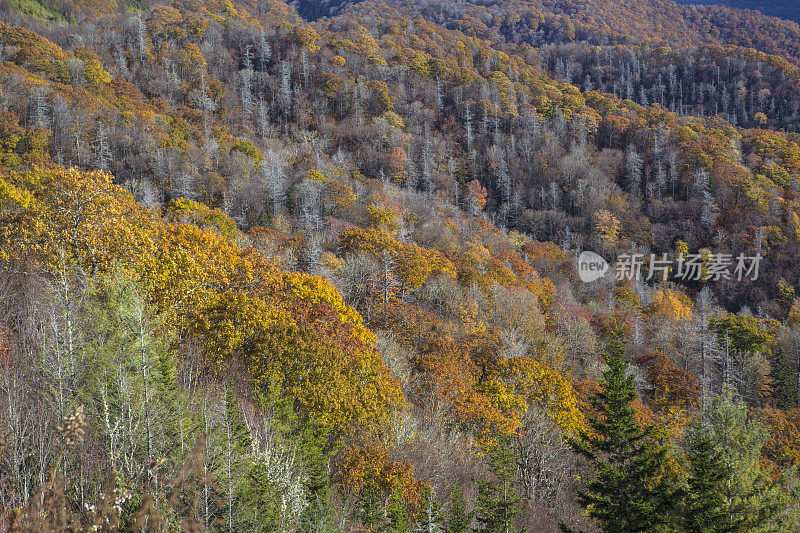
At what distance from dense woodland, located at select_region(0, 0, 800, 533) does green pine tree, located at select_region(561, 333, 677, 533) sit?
0.08m

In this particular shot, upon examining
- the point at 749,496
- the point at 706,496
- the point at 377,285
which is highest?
the point at 706,496

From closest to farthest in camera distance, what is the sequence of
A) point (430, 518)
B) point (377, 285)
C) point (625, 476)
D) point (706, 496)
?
point (430, 518) → point (706, 496) → point (625, 476) → point (377, 285)

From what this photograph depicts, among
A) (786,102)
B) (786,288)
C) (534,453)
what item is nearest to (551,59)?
(786,102)

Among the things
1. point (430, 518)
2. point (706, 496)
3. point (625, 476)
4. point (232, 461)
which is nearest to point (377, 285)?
point (625, 476)

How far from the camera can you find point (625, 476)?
1299 centimetres

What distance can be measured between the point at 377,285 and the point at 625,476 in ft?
84.0

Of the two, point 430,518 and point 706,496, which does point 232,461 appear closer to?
point 430,518

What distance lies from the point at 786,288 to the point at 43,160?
95.4 metres

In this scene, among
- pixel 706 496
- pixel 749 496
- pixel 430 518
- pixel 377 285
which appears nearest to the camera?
pixel 430 518

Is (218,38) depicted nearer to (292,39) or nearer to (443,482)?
(292,39)

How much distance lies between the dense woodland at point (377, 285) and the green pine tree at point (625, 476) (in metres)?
0.08

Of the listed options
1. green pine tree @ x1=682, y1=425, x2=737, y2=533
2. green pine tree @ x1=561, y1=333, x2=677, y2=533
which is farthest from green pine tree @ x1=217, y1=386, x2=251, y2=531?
green pine tree @ x1=682, y1=425, x2=737, y2=533

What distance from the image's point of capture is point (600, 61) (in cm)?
15775

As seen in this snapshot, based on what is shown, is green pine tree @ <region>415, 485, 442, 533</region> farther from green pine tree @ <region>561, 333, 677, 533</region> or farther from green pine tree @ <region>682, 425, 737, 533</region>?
green pine tree @ <region>682, 425, 737, 533</region>
